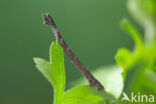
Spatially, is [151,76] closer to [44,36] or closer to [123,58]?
[123,58]

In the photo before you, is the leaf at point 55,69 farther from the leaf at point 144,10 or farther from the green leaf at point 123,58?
the leaf at point 144,10

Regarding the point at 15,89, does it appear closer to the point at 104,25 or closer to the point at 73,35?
the point at 73,35

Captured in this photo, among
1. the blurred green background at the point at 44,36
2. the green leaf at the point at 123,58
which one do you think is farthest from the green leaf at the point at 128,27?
the blurred green background at the point at 44,36

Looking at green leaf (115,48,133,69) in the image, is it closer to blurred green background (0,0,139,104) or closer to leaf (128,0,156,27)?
leaf (128,0,156,27)

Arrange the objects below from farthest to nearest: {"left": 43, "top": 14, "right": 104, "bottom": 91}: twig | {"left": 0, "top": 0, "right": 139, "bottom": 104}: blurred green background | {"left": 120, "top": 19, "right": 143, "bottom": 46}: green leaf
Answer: {"left": 0, "top": 0, "right": 139, "bottom": 104}: blurred green background, {"left": 120, "top": 19, "right": 143, "bottom": 46}: green leaf, {"left": 43, "top": 14, "right": 104, "bottom": 91}: twig

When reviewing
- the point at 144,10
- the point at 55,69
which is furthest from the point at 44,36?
the point at 55,69

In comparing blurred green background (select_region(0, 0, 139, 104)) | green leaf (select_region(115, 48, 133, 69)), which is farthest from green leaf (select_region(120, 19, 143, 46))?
blurred green background (select_region(0, 0, 139, 104))
